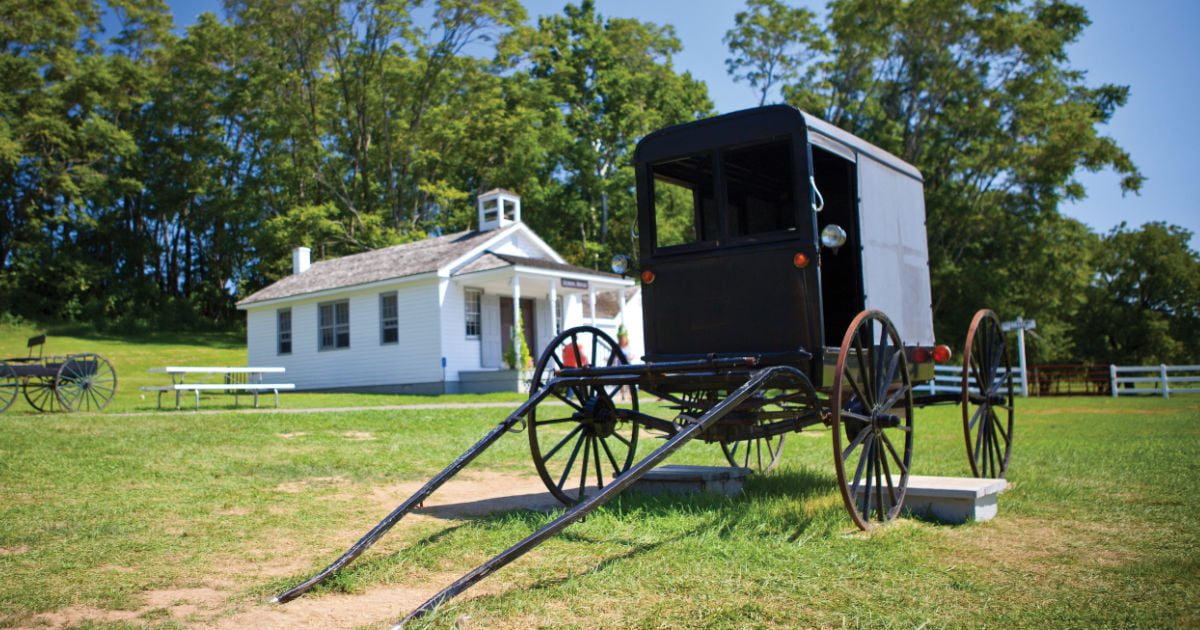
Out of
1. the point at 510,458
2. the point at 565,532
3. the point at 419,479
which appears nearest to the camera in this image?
the point at 565,532

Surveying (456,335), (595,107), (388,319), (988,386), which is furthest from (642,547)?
(595,107)

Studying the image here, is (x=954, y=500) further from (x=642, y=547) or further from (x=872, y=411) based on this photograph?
(x=642, y=547)

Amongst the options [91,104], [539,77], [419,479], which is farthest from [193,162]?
[419,479]

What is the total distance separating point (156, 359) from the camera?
29.8 meters

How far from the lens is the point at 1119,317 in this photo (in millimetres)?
45656

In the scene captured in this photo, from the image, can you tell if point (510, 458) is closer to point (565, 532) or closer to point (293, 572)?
point (565, 532)

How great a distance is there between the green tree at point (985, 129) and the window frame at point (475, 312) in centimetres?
1546

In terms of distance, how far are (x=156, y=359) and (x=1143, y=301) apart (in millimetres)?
50919

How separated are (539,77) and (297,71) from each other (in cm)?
1145

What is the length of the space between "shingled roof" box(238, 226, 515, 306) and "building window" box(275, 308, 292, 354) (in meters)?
0.67

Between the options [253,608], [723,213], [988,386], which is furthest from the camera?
[988,386]

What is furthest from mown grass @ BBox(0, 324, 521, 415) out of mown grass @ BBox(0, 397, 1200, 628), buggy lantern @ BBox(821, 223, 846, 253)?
buggy lantern @ BBox(821, 223, 846, 253)

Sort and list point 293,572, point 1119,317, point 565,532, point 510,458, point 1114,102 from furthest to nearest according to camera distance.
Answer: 1. point 1119,317
2. point 1114,102
3. point 510,458
4. point 565,532
5. point 293,572

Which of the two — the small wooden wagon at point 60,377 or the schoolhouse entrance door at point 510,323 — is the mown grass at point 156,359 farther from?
the schoolhouse entrance door at point 510,323
